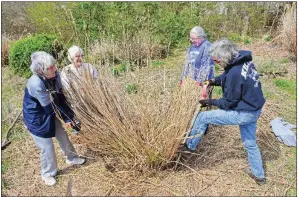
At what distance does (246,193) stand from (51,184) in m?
2.03

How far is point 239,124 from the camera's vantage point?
10.1 ft

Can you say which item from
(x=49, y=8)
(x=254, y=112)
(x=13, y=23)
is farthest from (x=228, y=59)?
→ (x=13, y=23)

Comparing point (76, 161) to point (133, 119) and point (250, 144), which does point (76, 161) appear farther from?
point (250, 144)


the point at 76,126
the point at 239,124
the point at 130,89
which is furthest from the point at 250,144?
the point at 130,89

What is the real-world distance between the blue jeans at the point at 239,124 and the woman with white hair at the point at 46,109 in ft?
4.17

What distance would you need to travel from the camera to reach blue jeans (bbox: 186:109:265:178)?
3.03 metres

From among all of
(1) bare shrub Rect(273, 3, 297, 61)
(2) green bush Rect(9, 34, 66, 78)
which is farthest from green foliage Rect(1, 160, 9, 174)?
(1) bare shrub Rect(273, 3, 297, 61)

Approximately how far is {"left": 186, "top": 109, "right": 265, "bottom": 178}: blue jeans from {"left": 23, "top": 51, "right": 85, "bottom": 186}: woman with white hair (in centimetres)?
127

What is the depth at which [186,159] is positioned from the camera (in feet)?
11.8

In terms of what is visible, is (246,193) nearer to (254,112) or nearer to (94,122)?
(254,112)

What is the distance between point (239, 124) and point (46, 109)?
185 centimetres

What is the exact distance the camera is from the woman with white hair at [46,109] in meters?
2.94

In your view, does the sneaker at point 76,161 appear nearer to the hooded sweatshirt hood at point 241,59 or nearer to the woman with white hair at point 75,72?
the woman with white hair at point 75,72

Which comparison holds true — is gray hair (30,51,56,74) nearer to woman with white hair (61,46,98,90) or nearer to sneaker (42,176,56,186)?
woman with white hair (61,46,98,90)
